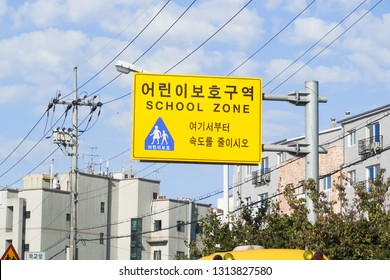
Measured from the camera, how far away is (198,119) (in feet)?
66.0

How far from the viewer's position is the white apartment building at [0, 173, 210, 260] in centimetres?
9438

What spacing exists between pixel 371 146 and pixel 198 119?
48.7 metres

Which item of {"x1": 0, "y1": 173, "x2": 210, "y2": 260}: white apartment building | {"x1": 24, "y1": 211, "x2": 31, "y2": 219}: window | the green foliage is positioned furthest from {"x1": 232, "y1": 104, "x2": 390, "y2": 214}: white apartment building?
the green foliage

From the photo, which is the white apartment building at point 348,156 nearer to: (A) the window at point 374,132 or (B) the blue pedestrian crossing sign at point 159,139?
(A) the window at point 374,132

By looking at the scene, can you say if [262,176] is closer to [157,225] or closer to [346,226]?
[157,225]

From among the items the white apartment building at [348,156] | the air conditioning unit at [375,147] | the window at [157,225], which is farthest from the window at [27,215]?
the air conditioning unit at [375,147]

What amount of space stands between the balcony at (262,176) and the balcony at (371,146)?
16110 millimetres

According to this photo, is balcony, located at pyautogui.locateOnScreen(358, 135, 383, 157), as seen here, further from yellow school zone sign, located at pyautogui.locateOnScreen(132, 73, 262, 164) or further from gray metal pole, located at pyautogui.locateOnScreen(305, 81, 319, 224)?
gray metal pole, located at pyautogui.locateOnScreen(305, 81, 319, 224)

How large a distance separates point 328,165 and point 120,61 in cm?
4824

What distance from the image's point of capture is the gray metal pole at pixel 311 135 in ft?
61.7
